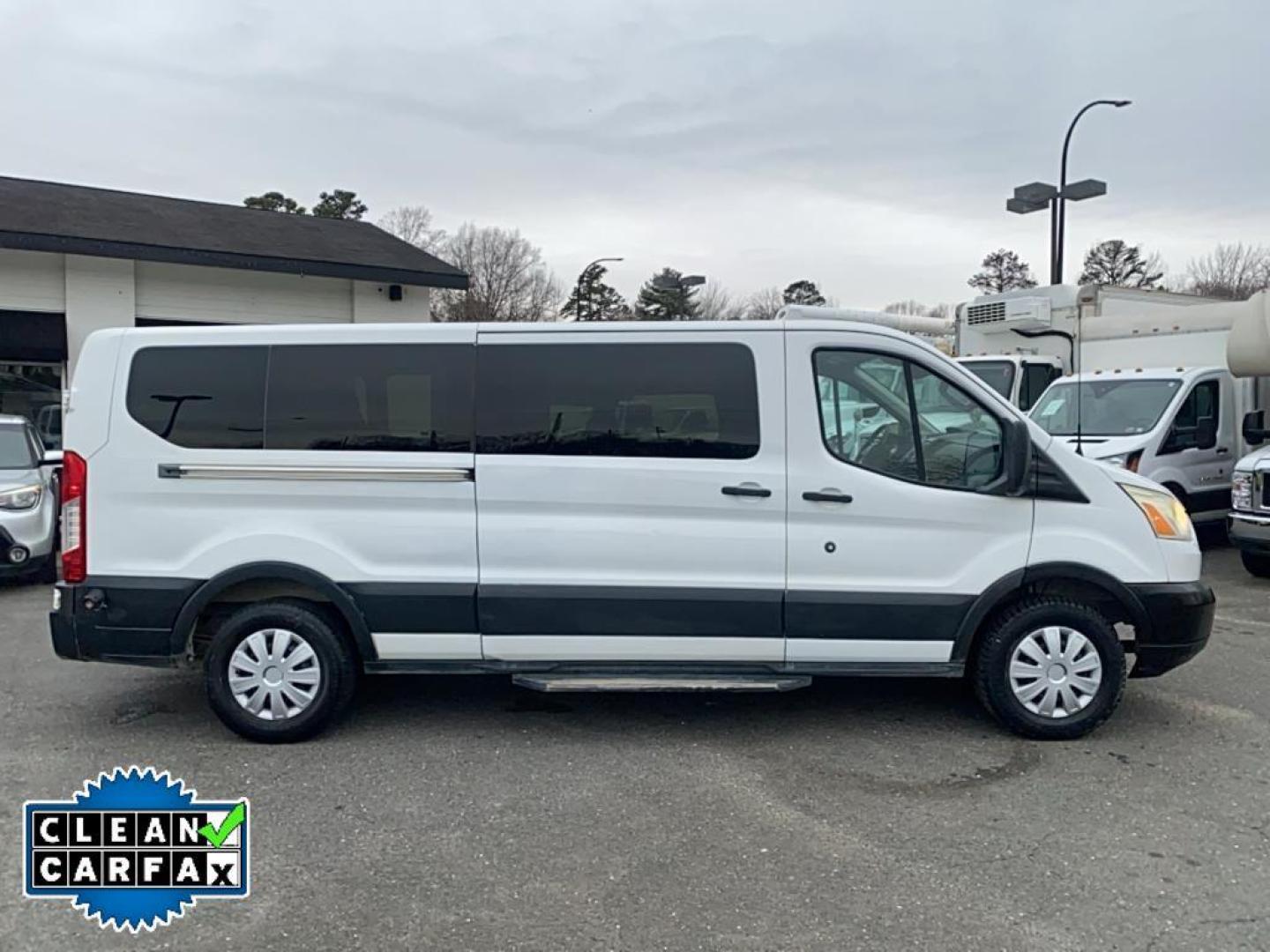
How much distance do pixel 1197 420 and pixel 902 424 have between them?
7381 millimetres

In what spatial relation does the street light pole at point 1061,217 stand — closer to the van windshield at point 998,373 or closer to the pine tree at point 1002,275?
the van windshield at point 998,373

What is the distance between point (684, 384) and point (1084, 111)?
17.6m

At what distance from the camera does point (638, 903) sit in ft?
10.8

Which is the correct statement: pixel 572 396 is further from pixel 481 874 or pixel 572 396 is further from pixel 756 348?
pixel 481 874

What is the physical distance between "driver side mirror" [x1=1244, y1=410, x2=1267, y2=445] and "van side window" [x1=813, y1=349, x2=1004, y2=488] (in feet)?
20.9

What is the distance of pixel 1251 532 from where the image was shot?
8.71 meters

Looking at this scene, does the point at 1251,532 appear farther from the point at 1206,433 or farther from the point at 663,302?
the point at 663,302

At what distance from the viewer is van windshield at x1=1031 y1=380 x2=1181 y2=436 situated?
10.3 m

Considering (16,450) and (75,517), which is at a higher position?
(16,450)

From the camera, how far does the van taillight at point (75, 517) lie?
4.66 m

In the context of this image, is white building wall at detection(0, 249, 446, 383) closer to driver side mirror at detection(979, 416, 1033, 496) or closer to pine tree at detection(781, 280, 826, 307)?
driver side mirror at detection(979, 416, 1033, 496)

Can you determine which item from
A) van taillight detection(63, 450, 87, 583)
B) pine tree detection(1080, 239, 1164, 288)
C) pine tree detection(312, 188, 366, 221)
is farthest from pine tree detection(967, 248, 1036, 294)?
van taillight detection(63, 450, 87, 583)

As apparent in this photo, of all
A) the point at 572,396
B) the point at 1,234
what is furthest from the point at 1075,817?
the point at 1,234

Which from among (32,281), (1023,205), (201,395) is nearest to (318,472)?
(201,395)
